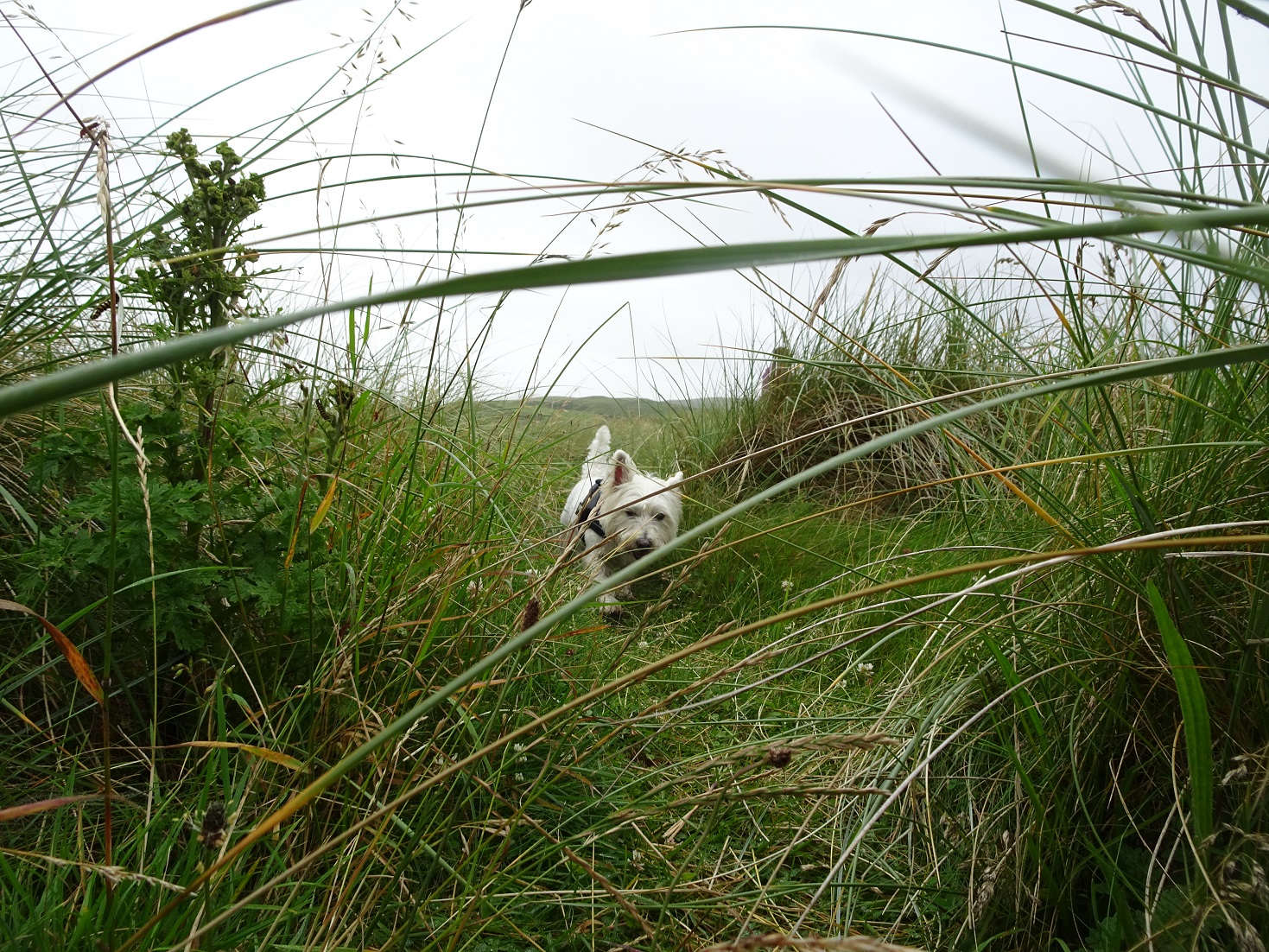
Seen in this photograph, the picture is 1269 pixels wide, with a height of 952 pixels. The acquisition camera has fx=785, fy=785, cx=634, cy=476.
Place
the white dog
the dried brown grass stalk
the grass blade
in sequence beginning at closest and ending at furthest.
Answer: the dried brown grass stalk, the grass blade, the white dog

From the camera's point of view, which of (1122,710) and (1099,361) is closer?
(1122,710)

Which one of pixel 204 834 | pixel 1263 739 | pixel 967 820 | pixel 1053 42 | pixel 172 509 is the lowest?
pixel 967 820

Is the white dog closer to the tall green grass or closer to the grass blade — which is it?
the tall green grass

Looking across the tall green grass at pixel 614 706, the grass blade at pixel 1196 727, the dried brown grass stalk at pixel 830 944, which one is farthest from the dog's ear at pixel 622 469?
the dried brown grass stalk at pixel 830 944

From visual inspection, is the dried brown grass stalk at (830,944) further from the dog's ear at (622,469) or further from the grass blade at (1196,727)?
the dog's ear at (622,469)

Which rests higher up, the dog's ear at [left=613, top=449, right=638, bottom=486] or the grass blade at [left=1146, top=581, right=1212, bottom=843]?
the dog's ear at [left=613, top=449, right=638, bottom=486]

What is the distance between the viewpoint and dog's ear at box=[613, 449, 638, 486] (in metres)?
4.75

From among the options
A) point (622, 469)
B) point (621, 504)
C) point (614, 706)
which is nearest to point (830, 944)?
point (614, 706)

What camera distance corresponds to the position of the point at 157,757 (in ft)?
5.04

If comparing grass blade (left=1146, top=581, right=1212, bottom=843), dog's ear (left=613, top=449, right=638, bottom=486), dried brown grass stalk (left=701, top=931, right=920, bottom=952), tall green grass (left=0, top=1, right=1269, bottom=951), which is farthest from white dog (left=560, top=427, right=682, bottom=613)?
dried brown grass stalk (left=701, top=931, right=920, bottom=952)

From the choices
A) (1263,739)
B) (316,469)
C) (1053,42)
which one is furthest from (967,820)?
(316,469)

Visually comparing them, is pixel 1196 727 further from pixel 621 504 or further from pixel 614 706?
pixel 621 504

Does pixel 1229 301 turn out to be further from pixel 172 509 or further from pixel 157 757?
pixel 157 757

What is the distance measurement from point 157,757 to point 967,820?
157 cm
